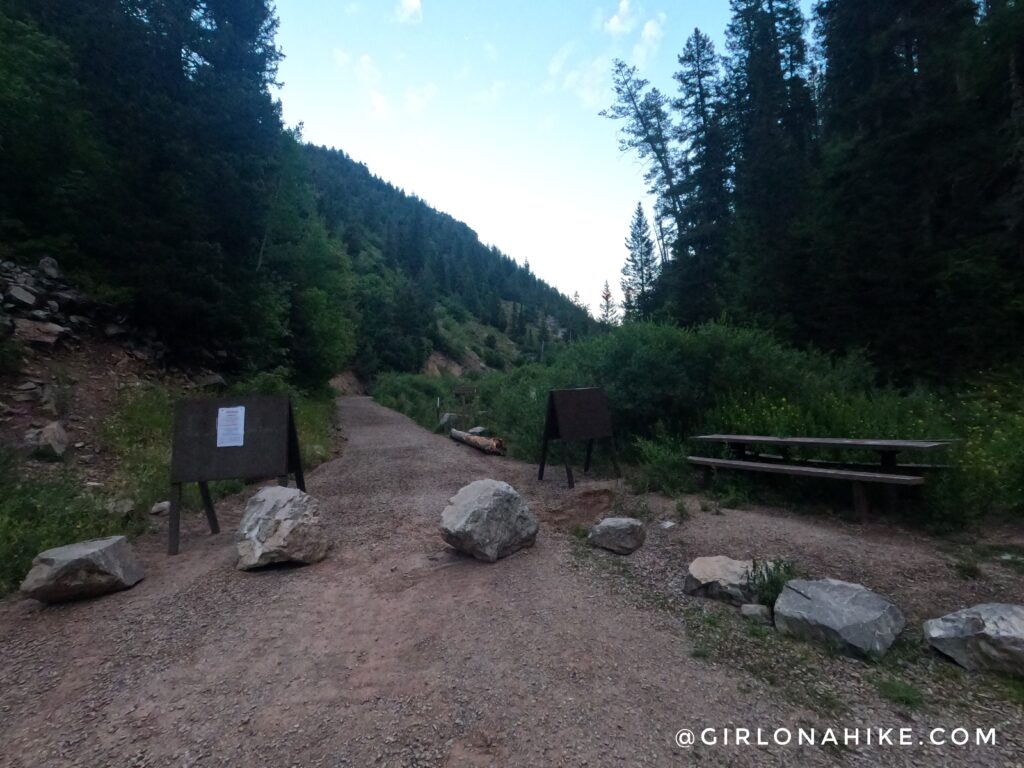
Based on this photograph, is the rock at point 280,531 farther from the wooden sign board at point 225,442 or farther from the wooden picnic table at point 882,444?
the wooden picnic table at point 882,444

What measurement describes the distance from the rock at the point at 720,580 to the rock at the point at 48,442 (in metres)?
7.72

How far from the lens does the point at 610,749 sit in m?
2.18

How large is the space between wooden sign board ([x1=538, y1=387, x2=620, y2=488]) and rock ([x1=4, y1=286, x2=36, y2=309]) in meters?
9.20

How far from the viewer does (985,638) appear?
8.84ft

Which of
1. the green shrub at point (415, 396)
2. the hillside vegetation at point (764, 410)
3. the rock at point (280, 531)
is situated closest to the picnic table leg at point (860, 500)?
the hillside vegetation at point (764, 410)

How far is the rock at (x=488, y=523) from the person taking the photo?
437cm

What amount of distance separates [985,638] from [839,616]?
679 mm

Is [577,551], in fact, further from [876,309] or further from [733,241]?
[733,241]

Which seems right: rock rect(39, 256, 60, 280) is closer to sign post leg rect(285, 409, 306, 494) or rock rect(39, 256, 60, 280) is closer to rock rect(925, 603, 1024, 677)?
sign post leg rect(285, 409, 306, 494)

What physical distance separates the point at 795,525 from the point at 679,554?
1504 mm

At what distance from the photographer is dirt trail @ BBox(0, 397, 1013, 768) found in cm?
223

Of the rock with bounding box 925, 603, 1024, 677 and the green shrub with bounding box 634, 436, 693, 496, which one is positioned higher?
the green shrub with bounding box 634, 436, 693, 496

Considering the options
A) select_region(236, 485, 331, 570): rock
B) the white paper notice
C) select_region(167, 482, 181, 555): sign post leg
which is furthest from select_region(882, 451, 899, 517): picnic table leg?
select_region(167, 482, 181, 555): sign post leg

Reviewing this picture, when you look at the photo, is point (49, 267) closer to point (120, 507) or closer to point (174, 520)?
point (120, 507)
